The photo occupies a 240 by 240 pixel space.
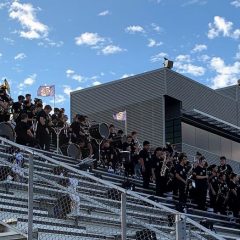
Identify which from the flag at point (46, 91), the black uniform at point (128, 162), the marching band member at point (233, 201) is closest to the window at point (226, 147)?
the flag at point (46, 91)

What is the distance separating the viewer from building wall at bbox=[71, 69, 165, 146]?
29.1 meters

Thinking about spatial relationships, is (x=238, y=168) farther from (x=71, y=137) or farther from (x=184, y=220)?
(x=184, y=220)

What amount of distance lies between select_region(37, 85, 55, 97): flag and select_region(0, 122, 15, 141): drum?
555 centimetres

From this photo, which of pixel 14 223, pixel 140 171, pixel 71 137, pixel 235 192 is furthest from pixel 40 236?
pixel 235 192

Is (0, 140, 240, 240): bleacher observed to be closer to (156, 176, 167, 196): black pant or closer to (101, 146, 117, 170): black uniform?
(156, 176, 167, 196): black pant

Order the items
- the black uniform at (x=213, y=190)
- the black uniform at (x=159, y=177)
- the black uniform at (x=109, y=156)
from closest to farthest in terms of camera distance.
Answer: the black uniform at (x=159, y=177), the black uniform at (x=109, y=156), the black uniform at (x=213, y=190)

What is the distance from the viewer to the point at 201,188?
15.4 m

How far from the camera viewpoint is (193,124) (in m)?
30.1

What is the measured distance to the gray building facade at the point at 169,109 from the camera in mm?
29109

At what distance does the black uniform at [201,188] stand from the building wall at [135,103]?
13.4 meters

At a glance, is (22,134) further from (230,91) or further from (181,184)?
(230,91)

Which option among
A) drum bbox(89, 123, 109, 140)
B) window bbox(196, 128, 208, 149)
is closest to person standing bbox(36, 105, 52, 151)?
drum bbox(89, 123, 109, 140)

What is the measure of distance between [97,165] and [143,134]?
14772 mm

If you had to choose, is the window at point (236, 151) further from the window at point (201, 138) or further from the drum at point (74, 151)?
the drum at point (74, 151)
